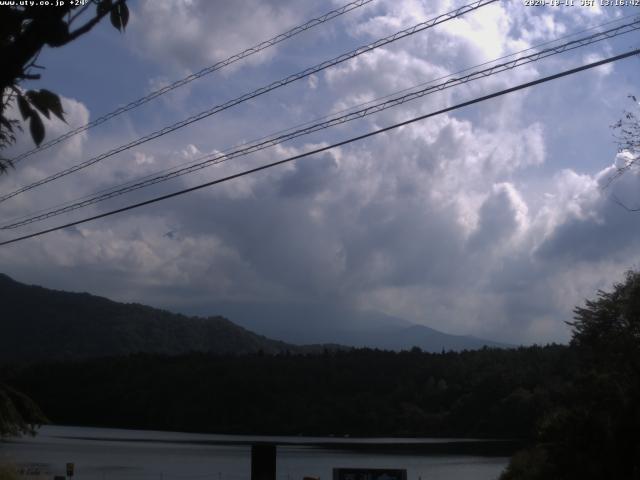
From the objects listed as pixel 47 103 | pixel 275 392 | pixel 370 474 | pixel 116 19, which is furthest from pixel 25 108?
pixel 275 392

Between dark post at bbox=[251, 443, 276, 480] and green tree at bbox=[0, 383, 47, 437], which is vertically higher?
green tree at bbox=[0, 383, 47, 437]

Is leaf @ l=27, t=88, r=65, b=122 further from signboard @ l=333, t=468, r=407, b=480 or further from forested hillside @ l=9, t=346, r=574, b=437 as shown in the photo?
forested hillside @ l=9, t=346, r=574, b=437

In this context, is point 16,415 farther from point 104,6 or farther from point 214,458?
point 214,458

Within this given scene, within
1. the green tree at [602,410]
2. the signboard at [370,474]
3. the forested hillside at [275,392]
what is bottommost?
the signboard at [370,474]

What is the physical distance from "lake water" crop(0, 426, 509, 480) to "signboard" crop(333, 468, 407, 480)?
798 inches

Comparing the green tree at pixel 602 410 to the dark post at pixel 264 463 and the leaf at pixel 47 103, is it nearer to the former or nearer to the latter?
the dark post at pixel 264 463

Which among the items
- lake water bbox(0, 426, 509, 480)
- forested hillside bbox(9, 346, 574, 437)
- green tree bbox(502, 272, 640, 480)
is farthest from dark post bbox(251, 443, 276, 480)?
forested hillside bbox(9, 346, 574, 437)

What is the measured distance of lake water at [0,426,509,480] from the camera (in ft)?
154

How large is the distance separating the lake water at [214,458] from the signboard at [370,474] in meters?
20.3

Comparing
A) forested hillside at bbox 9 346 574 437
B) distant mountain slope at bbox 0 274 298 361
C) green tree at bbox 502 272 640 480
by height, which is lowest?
green tree at bbox 502 272 640 480

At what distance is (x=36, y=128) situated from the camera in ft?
17.4

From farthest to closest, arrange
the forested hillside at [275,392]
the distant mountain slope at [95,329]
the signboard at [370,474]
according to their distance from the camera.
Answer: the distant mountain slope at [95,329] < the forested hillside at [275,392] < the signboard at [370,474]

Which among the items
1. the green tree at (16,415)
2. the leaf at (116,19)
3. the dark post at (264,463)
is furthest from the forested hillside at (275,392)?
the leaf at (116,19)

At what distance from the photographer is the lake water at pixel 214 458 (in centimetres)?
4703
